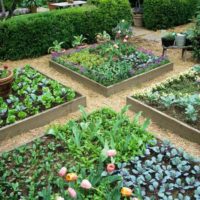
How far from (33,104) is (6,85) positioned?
71 cm

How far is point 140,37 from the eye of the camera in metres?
11.6

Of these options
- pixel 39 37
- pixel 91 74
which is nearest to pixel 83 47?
pixel 39 37

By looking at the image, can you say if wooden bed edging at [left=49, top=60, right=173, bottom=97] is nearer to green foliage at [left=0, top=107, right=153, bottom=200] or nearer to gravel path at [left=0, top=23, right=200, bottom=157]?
gravel path at [left=0, top=23, right=200, bottom=157]

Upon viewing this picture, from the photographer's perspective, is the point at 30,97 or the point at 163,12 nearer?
the point at 30,97

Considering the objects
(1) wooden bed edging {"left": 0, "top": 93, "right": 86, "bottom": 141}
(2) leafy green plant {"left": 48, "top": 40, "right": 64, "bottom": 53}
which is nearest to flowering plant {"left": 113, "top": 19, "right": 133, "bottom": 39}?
(2) leafy green plant {"left": 48, "top": 40, "right": 64, "bottom": 53}

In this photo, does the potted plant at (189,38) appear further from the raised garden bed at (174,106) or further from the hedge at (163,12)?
the hedge at (163,12)

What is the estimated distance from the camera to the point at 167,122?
6035 millimetres

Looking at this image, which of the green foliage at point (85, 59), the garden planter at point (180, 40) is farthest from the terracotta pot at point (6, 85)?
the garden planter at point (180, 40)

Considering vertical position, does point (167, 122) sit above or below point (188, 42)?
below

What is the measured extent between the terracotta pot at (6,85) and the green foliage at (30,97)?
12cm

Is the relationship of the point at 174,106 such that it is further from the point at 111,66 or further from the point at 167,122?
the point at 111,66

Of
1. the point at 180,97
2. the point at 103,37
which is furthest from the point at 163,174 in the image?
the point at 103,37

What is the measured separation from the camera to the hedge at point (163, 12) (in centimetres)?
1214

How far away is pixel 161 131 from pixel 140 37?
6.15 metres
